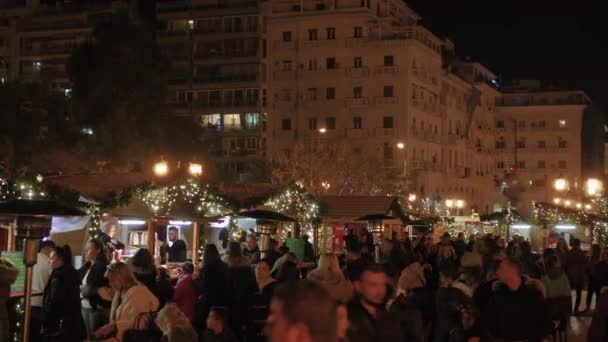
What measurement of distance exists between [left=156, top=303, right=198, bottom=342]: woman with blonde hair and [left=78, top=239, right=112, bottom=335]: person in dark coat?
2.96m

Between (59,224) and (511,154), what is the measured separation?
81.0m

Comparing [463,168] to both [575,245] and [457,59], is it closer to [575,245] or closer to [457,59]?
[457,59]

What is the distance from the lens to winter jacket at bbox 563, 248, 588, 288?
841 inches

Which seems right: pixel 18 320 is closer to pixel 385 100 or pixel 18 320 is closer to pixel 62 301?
pixel 62 301

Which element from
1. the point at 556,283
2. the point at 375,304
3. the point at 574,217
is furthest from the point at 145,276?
the point at 574,217

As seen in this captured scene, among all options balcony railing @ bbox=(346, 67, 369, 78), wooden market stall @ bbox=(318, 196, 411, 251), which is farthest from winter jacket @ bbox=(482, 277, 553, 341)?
balcony railing @ bbox=(346, 67, 369, 78)

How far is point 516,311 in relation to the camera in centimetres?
877

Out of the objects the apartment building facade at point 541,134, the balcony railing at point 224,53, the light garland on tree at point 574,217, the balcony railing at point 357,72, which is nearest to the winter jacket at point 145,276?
the light garland on tree at point 574,217

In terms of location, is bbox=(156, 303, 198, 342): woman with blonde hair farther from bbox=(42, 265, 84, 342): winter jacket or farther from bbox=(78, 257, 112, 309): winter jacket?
bbox=(78, 257, 112, 309): winter jacket

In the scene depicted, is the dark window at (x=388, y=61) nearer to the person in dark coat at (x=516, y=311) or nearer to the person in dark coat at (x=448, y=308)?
the person in dark coat at (x=448, y=308)

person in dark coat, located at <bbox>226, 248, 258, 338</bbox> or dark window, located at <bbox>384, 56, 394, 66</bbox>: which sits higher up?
dark window, located at <bbox>384, 56, 394, 66</bbox>

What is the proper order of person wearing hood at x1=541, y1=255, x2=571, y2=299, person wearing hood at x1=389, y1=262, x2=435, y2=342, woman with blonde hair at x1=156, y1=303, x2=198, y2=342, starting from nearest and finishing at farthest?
person wearing hood at x1=389, y1=262, x2=435, y2=342, woman with blonde hair at x1=156, y1=303, x2=198, y2=342, person wearing hood at x1=541, y1=255, x2=571, y2=299

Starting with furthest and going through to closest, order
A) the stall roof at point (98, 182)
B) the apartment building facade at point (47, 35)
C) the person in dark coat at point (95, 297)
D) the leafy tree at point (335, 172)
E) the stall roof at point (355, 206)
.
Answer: the apartment building facade at point (47, 35) < the leafy tree at point (335, 172) < the stall roof at point (355, 206) < the stall roof at point (98, 182) < the person in dark coat at point (95, 297)

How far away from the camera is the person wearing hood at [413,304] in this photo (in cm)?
745
